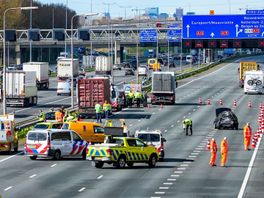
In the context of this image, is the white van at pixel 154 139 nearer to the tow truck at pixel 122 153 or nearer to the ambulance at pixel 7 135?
the tow truck at pixel 122 153

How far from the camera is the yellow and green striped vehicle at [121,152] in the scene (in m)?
47.5

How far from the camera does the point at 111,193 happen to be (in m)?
39.6

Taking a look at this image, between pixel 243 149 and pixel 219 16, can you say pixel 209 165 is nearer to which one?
pixel 243 149

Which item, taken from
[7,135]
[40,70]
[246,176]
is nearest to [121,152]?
[246,176]

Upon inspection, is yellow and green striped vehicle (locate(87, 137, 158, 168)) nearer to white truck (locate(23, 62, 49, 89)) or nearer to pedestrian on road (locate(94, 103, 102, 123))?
pedestrian on road (locate(94, 103, 102, 123))

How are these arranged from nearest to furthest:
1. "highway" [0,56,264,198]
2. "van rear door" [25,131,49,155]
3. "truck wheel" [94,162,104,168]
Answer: "highway" [0,56,264,198] < "truck wheel" [94,162,104,168] < "van rear door" [25,131,49,155]

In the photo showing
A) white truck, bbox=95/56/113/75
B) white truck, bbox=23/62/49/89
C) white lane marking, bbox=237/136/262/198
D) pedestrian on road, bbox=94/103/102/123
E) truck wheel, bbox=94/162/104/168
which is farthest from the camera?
white truck, bbox=95/56/113/75

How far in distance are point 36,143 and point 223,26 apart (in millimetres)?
67246

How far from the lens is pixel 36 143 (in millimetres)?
51969

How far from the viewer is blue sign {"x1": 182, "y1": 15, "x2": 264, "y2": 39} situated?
4587 inches

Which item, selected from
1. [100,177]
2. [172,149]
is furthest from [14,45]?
[100,177]

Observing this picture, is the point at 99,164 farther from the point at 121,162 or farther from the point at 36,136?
the point at 36,136

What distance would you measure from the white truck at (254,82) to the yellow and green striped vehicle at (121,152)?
63.3 m

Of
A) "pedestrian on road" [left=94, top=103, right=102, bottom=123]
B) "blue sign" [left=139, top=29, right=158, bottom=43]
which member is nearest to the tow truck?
"pedestrian on road" [left=94, top=103, right=102, bottom=123]
